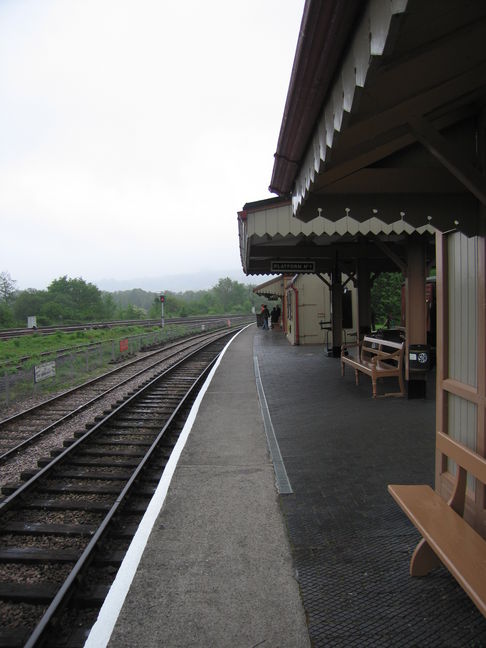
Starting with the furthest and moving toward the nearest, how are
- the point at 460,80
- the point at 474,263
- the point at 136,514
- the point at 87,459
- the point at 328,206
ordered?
the point at 87,459
the point at 136,514
the point at 328,206
the point at 474,263
the point at 460,80

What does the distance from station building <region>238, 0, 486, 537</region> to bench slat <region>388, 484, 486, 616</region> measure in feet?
1.04

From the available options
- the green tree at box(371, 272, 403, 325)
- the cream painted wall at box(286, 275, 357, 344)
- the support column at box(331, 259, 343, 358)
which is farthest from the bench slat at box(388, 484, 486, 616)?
the green tree at box(371, 272, 403, 325)

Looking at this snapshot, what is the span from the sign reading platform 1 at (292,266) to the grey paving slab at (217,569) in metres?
7.86

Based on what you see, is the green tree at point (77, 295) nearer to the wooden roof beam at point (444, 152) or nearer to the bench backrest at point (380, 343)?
the bench backrest at point (380, 343)

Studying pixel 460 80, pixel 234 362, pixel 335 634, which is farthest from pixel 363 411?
pixel 234 362

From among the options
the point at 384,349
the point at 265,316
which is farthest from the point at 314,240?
the point at 265,316

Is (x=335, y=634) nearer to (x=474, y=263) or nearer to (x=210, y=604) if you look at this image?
(x=210, y=604)

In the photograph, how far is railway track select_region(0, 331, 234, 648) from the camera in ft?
9.76

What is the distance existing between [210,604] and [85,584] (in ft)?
3.76

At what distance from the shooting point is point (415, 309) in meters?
8.08

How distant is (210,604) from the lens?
2.73 m

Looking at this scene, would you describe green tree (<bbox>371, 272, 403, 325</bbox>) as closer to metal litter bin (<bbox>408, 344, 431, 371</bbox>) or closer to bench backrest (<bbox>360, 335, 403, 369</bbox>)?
bench backrest (<bbox>360, 335, 403, 369</bbox>)

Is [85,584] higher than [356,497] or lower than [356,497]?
lower

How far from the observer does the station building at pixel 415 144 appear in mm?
1619
